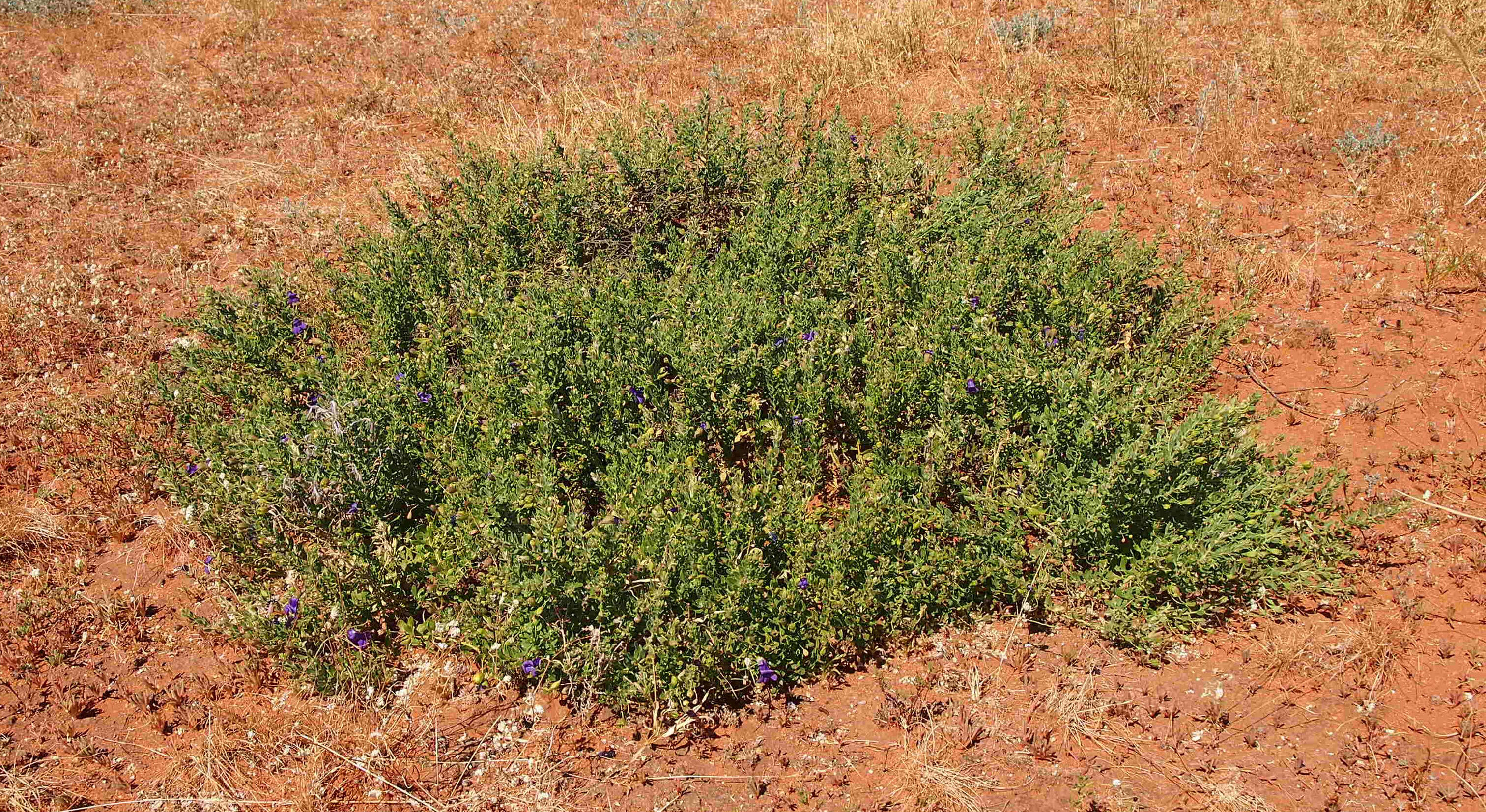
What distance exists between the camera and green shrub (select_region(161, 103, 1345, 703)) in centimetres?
401

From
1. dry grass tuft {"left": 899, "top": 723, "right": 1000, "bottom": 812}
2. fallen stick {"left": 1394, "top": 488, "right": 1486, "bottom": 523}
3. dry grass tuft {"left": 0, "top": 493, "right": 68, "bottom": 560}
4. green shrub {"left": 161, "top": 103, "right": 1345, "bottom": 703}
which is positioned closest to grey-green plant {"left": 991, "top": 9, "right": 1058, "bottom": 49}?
green shrub {"left": 161, "top": 103, "right": 1345, "bottom": 703}

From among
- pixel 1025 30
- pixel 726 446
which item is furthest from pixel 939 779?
pixel 1025 30

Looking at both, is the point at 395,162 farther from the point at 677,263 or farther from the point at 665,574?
the point at 665,574

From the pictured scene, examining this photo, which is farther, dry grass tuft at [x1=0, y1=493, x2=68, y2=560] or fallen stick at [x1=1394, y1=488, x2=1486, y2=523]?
dry grass tuft at [x1=0, y1=493, x2=68, y2=560]

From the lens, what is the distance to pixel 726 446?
510 cm

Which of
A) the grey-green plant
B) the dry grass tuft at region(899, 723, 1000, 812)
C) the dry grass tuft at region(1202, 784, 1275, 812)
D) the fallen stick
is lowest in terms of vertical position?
the dry grass tuft at region(1202, 784, 1275, 812)

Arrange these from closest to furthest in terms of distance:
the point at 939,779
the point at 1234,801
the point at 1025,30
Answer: the point at 1234,801
the point at 939,779
the point at 1025,30

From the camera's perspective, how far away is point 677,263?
643 centimetres

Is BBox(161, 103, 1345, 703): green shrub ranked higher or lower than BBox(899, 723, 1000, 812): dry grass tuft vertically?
higher

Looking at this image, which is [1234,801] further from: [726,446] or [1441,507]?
[726,446]

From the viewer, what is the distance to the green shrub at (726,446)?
401 centimetres

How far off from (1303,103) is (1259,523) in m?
5.58

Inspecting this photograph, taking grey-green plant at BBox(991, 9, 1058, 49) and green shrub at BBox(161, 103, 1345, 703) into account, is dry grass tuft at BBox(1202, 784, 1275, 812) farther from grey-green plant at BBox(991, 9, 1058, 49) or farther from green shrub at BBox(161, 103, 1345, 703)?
grey-green plant at BBox(991, 9, 1058, 49)

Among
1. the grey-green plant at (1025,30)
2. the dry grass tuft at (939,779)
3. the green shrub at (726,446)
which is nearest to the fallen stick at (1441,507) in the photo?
the green shrub at (726,446)
